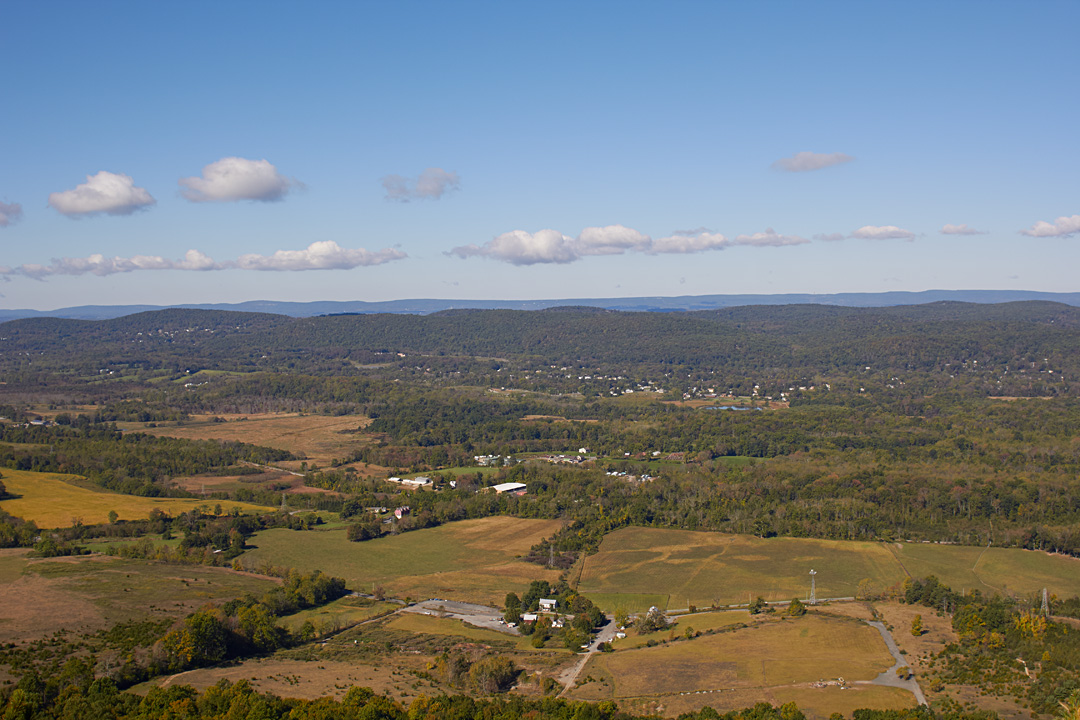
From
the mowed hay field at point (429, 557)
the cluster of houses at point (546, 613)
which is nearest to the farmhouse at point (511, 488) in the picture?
the mowed hay field at point (429, 557)

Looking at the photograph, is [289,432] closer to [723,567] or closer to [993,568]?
[723,567]

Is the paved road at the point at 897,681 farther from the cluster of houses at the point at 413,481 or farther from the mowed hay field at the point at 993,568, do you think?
the cluster of houses at the point at 413,481

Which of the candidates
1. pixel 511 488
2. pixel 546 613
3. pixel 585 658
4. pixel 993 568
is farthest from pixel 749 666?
pixel 511 488

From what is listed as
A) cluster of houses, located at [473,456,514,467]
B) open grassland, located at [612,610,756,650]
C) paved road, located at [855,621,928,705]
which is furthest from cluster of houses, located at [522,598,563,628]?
cluster of houses, located at [473,456,514,467]

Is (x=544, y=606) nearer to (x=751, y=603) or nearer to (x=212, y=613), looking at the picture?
(x=751, y=603)

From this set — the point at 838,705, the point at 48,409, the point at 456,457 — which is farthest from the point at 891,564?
the point at 48,409

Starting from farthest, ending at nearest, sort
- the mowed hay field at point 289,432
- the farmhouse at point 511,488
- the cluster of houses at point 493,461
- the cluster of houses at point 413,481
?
the mowed hay field at point 289,432 < the cluster of houses at point 493,461 < the cluster of houses at point 413,481 < the farmhouse at point 511,488
